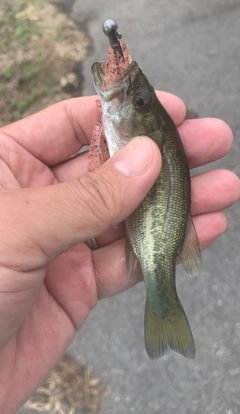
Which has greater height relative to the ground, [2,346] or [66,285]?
[2,346]

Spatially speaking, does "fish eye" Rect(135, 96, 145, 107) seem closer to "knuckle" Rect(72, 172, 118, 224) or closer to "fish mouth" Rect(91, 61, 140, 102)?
"fish mouth" Rect(91, 61, 140, 102)

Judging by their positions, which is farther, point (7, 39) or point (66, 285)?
point (7, 39)

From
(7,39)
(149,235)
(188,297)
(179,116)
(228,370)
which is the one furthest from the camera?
(7,39)

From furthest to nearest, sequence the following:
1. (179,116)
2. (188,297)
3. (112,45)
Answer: (188,297) < (179,116) < (112,45)

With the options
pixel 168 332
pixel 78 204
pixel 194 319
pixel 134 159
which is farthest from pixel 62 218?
pixel 194 319

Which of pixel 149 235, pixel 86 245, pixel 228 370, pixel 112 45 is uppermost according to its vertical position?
pixel 112 45

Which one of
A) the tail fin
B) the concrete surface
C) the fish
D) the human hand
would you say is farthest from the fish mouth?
the concrete surface

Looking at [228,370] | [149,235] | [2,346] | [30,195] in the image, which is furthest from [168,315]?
[228,370]

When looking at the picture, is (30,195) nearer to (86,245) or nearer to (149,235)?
(149,235)

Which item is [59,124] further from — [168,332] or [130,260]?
[168,332]
